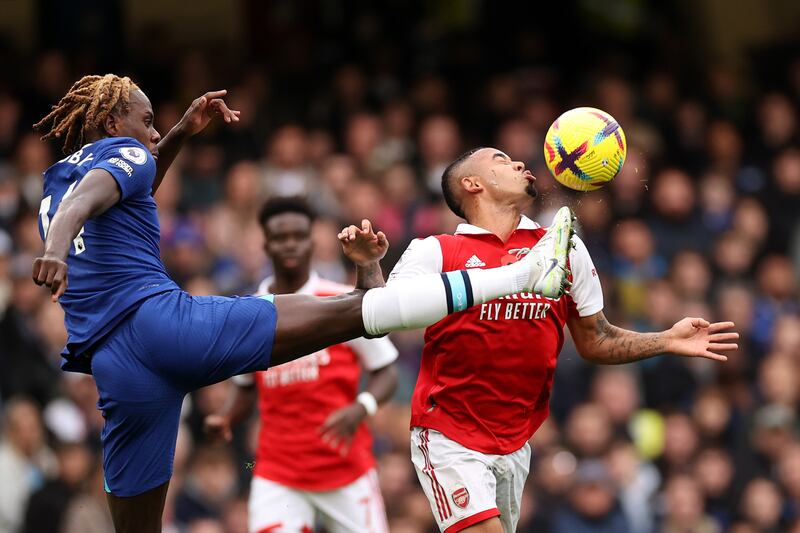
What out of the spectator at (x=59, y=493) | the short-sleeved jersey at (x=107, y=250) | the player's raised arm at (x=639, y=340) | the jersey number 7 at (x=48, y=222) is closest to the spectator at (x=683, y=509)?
the spectator at (x=59, y=493)

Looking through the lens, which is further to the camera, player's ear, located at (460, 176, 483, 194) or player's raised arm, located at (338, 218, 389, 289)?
player's ear, located at (460, 176, 483, 194)

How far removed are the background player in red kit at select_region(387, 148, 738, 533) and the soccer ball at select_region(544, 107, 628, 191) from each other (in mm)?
230

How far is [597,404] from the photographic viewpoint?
12352 millimetres

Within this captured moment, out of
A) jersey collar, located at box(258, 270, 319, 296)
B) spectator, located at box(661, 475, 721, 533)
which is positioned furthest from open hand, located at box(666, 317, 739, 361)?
spectator, located at box(661, 475, 721, 533)

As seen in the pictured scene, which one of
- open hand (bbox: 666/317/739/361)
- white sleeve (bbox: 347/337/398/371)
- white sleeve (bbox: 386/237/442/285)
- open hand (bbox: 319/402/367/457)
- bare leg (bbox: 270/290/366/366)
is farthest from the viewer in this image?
white sleeve (bbox: 347/337/398/371)

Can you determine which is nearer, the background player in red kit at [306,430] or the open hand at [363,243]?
the open hand at [363,243]

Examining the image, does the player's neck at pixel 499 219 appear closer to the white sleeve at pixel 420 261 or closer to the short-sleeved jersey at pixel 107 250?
the white sleeve at pixel 420 261

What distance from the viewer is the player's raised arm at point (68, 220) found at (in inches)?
228

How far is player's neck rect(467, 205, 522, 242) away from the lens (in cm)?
707

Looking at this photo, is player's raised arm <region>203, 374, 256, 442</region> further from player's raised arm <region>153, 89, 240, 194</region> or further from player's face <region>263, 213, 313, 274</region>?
player's raised arm <region>153, 89, 240, 194</region>

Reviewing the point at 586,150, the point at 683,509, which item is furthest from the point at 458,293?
the point at 683,509

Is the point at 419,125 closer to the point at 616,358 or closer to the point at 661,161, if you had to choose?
the point at 661,161

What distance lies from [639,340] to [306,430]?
252cm

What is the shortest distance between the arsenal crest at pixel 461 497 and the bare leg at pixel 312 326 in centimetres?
94
